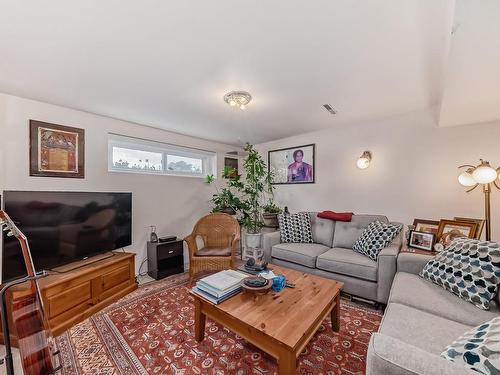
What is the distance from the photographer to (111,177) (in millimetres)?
2840

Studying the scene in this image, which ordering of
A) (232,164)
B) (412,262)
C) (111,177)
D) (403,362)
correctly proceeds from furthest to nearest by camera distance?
(232,164), (111,177), (412,262), (403,362)

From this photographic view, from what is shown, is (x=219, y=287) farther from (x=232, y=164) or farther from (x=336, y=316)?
(x=232, y=164)

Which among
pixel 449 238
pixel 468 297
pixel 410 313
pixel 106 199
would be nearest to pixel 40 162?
pixel 106 199

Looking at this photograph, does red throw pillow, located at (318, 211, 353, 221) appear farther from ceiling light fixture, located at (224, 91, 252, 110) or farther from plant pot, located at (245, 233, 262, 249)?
ceiling light fixture, located at (224, 91, 252, 110)

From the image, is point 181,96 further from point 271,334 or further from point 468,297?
point 468,297

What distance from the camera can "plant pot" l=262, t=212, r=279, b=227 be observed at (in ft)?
12.5

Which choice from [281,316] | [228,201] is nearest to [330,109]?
[228,201]

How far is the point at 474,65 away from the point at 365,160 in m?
1.72

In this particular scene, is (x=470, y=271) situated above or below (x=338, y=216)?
below

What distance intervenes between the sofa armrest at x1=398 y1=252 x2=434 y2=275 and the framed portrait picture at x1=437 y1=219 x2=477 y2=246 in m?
0.40

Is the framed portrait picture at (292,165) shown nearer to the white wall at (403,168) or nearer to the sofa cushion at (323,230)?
the white wall at (403,168)

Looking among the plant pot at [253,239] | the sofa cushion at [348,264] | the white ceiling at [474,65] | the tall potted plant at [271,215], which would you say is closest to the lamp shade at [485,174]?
the white ceiling at [474,65]

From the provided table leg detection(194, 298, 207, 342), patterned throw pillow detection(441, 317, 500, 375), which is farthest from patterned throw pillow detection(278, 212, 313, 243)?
patterned throw pillow detection(441, 317, 500, 375)

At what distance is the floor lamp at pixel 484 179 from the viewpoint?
1966 mm
